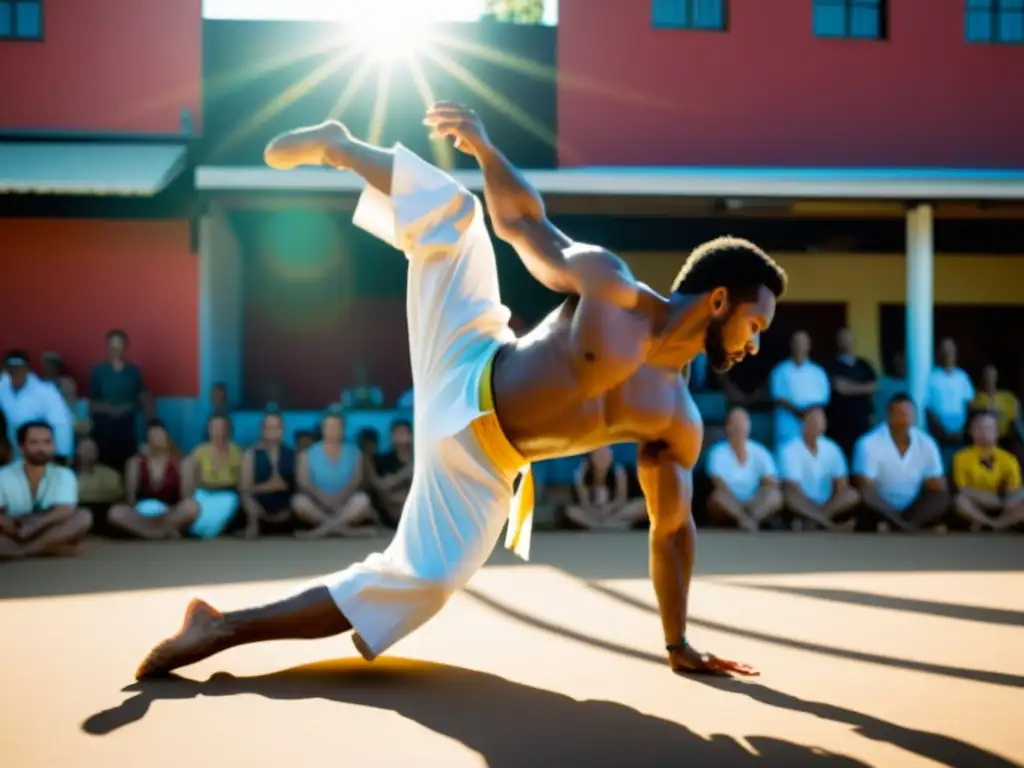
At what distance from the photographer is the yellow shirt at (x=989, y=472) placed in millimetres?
9547

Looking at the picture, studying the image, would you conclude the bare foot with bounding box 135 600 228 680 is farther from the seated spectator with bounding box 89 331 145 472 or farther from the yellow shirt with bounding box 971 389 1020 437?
the yellow shirt with bounding box 971 389 1020 437

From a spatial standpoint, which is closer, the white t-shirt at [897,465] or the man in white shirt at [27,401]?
the man in white shirt at [27,401]

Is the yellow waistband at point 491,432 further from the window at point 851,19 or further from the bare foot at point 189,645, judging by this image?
the window at point 851,19

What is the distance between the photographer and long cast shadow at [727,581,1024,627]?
205 inches

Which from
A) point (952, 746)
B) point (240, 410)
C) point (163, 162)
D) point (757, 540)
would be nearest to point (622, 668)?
point (952, 746)

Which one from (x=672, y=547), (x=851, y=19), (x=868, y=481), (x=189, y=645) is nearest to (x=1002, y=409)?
(x=868, y=481)

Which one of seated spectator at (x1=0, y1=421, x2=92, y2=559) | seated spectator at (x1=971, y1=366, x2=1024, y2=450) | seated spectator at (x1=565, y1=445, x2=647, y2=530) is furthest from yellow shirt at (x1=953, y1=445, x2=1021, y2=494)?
seated spectator at (x1=0, y1=421, x2=92, y2=559)

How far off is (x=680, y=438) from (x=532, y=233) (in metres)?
0.84

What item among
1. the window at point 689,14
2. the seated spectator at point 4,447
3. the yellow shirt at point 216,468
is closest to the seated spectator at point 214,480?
the yellow shirt at point 216,468

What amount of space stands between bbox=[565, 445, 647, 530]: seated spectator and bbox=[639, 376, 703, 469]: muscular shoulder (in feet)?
17.8

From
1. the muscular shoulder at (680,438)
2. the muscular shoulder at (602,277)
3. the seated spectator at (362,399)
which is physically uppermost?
the muscular shoulder at (602,277)

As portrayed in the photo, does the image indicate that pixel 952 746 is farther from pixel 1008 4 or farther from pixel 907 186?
pixel 1008 4

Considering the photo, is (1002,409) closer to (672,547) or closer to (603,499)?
(603,499)

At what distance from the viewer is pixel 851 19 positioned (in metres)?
13.0
